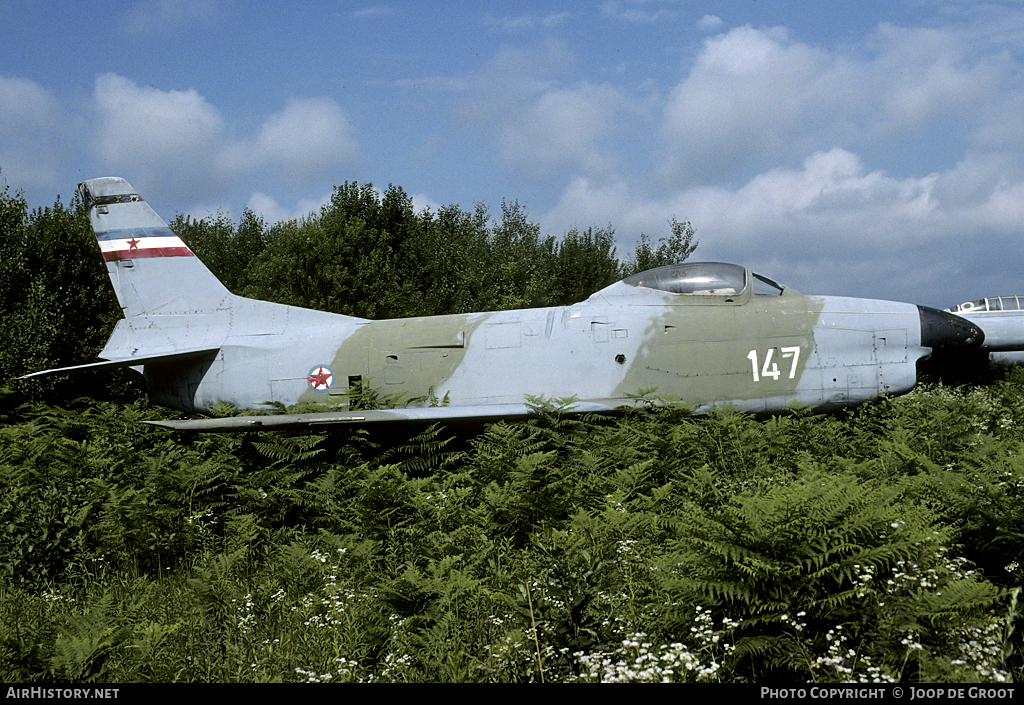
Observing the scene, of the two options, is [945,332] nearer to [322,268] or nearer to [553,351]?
[553,351]

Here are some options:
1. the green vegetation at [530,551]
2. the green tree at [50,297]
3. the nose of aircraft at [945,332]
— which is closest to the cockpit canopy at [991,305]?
the green vegetation at [530,551]

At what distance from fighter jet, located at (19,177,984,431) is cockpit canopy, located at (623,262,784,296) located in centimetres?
2

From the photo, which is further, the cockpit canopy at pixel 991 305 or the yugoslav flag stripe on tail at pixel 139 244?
the cockpit canopy at pixel 991 305

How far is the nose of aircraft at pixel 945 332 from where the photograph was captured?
363 inches

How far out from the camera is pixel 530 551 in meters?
5.51

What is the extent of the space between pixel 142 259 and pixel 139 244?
0.26 metres

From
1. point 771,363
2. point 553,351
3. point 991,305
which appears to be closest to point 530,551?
point 553,351

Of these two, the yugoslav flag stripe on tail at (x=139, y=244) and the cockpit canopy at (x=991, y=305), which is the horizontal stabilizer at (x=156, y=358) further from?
the cockpit canopy at (x=991, y=305)

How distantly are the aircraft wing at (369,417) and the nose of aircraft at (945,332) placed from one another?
14.0 ft

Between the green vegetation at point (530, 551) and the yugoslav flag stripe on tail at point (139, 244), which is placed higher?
the yugoslav flag stripe on tail at point (139, 244)

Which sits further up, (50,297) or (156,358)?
(50,297)

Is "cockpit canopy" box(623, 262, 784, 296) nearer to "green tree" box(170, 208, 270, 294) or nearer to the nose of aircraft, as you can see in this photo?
the nose of aircraft

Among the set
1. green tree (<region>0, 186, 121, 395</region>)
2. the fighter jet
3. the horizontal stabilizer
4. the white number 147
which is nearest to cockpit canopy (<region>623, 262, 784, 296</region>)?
the fighter jet

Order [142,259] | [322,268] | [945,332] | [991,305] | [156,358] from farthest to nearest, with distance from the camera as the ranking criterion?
[322,268]
[991,305]
[142,259]
[156,358]
[945,332]
